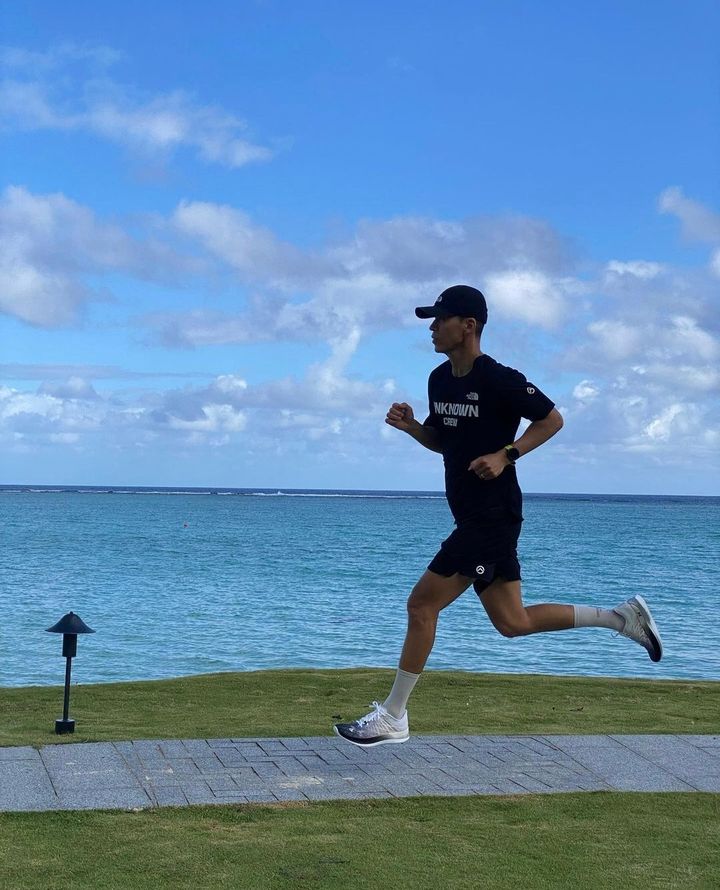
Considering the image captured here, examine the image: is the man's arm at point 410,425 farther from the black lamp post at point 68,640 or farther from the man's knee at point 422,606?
the black lamp post at point 68,640

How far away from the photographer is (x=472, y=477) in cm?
544

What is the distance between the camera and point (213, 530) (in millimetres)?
90438

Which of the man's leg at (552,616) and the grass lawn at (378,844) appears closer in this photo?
the grass lawn at (378,844)

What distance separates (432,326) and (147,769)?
2658mm

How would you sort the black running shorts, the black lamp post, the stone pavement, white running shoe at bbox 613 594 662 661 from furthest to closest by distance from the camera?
the black lamp post
white running shoe at bbox 613 594 662 661
the black running shorts
the stone pavement

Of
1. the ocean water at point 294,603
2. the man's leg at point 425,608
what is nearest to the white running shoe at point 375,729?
the man's leg at point 425,608

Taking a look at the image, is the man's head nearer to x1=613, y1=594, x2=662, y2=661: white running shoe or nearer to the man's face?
the man's face

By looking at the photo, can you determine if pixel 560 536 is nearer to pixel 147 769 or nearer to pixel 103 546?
pixel 103 546

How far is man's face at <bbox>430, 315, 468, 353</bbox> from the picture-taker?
5.53m

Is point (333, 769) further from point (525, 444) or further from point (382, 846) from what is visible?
point (525, 444)

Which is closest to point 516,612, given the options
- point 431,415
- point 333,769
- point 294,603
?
point 431,415

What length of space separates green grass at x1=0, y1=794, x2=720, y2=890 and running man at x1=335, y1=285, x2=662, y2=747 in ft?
2.76

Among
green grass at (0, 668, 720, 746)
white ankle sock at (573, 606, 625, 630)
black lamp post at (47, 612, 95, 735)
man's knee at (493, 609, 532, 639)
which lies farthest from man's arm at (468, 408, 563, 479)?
black lamp post at (47, 612, 95, 735)

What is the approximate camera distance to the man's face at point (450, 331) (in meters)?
5.53
